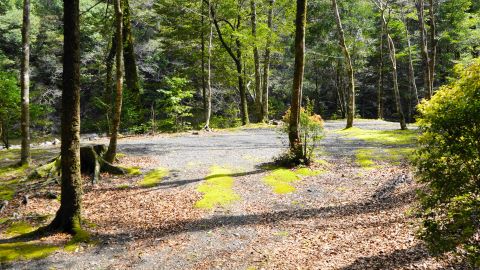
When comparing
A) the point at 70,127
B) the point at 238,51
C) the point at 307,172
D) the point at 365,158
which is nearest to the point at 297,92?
the point at 307,172

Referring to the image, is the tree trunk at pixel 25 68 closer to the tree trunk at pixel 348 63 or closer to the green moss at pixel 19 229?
the green moss at pixel 19 229

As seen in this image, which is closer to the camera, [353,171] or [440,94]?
[440,94]

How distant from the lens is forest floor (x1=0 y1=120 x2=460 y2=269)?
23.6 feet

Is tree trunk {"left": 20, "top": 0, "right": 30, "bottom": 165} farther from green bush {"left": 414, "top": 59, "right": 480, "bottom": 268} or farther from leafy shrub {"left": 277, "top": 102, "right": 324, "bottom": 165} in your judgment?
green bush {"left": 414, "top": 59, "right": 480, "bottom": 268}

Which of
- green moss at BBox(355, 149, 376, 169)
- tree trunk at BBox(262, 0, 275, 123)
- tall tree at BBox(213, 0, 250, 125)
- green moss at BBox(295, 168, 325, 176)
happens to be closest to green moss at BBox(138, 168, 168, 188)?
green moss at BBox(295, 168, 325, 176)

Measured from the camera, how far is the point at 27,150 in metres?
13.5

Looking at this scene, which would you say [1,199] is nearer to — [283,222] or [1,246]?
[1,246]

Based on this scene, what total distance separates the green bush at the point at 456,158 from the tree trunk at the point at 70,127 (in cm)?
664

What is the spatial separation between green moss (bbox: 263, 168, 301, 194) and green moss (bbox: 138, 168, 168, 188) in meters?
3.50

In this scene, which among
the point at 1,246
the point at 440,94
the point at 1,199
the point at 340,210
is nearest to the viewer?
the point at 440,94

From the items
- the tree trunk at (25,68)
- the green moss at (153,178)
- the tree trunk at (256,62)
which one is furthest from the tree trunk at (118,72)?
the tree trunk at (256,62)

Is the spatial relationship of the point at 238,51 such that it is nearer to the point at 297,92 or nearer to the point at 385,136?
the point at 385,136

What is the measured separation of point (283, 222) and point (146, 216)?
349 cm

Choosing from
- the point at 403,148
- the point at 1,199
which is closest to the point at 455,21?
the point at 403,148
